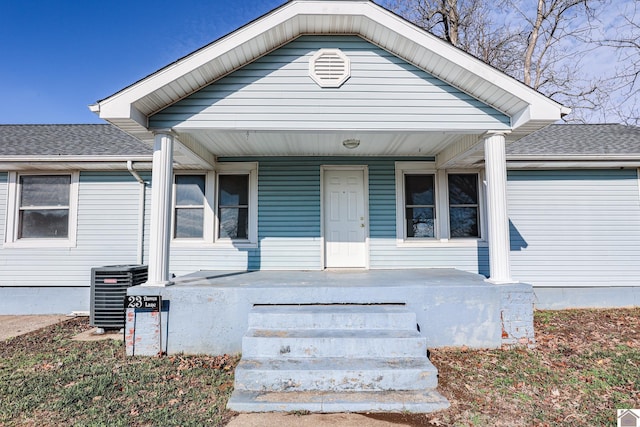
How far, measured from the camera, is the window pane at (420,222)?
7.33 meters

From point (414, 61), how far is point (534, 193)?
4.21m

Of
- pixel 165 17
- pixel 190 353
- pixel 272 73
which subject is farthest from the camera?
pixel 165 17

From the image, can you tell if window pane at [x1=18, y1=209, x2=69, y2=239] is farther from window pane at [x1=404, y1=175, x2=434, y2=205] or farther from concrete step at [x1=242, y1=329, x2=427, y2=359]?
window pane at [x1=404, y1=175, x2=434, y2=205]

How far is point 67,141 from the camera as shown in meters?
8.00

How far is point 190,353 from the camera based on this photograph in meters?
4.64

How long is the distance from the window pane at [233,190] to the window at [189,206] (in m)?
0.39

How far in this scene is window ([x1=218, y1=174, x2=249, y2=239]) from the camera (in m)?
7.28

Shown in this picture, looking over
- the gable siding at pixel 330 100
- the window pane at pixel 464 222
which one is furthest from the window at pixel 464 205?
the gable siding at pixel 330 100

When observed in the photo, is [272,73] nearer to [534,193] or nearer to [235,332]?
[235,332]

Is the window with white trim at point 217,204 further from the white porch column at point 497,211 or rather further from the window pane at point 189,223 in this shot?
the white porch column at point 497,211

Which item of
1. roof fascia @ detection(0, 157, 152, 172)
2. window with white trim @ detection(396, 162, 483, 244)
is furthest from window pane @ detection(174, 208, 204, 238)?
window with white trim @ detection(396, 162, 483, 244)

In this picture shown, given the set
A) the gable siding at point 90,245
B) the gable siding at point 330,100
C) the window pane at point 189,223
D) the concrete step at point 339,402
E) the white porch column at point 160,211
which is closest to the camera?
the concrete step at point 339,402

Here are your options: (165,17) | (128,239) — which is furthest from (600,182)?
(165,17)

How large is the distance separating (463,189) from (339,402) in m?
5.54
